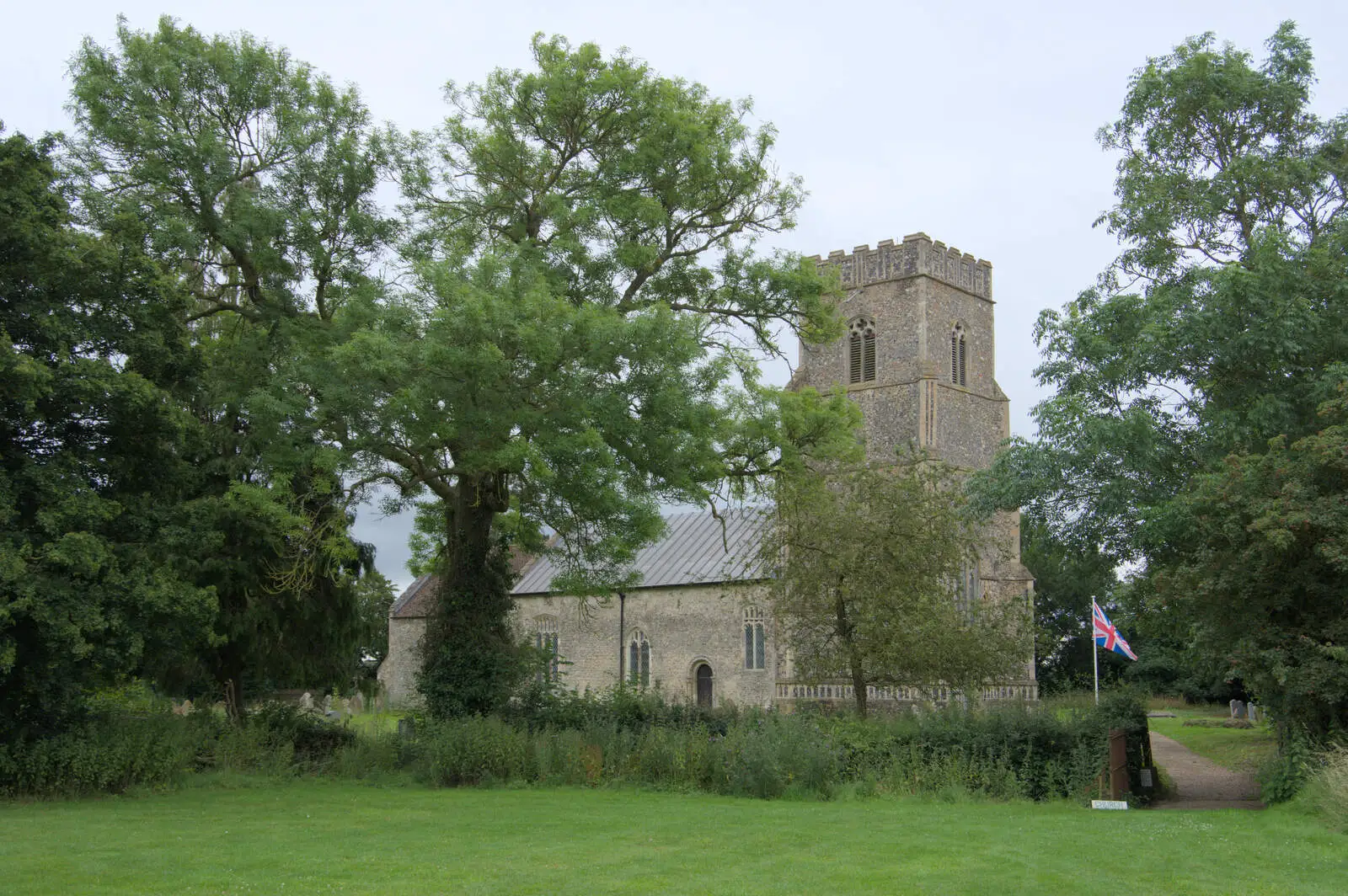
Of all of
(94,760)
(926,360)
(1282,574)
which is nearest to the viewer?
(94,760)

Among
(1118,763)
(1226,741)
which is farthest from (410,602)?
(1118,763)

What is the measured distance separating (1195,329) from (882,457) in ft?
70.8

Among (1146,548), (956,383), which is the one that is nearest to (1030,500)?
(1146,548)

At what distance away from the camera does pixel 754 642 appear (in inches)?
1503

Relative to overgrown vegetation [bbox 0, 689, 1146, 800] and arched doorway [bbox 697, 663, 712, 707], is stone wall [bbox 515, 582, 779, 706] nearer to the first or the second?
arched doorway [bbox 697, 663, 712, 707]

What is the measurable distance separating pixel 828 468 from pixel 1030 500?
448 cm

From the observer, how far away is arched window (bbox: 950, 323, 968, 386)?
44.1m

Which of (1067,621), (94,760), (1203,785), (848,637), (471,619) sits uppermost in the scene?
(471,619)

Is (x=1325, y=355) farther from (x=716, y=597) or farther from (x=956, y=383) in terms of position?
(x=956, y=383)

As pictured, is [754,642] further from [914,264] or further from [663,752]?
[663,752]

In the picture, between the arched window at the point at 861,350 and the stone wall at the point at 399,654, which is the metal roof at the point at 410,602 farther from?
the arched window at the point at 861,350

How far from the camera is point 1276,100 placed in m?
20.2

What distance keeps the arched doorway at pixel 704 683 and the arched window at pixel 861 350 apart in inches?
489

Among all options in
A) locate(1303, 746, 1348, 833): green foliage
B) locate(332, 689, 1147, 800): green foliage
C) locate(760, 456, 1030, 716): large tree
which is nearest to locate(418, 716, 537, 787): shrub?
locate(332, 689, 1147, 800): green foliage
